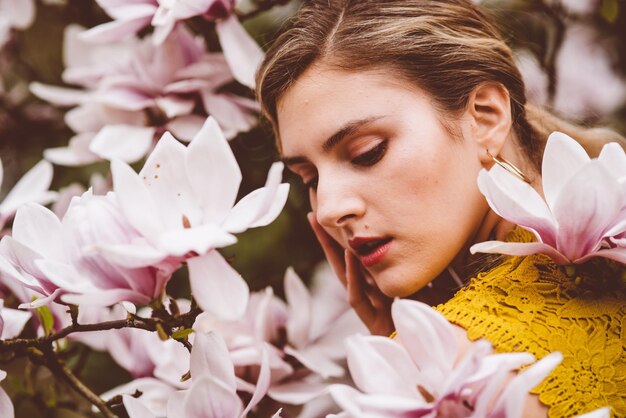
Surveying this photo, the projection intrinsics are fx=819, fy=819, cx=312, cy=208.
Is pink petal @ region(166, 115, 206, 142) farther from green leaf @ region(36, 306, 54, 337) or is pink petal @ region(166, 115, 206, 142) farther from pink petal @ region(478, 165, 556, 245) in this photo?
pink petal @ region(478, 165, 556, 245)

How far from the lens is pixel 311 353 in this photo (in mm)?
1064

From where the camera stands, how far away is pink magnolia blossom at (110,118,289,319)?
25.4 inches

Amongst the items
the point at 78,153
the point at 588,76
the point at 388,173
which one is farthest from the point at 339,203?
the point at 588,76

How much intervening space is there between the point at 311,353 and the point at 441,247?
271 millimetres

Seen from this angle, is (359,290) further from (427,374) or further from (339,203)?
(427,374)

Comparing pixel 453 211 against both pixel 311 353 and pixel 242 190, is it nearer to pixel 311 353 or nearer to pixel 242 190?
pixel 311 353

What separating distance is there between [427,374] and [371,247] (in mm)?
299

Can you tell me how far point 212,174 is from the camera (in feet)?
2.28

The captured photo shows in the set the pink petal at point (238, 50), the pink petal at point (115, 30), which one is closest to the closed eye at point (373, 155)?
the pink petal at point (238, 50)

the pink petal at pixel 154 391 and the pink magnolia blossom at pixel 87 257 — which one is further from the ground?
the pink magnolia blossom at pixel 87 257

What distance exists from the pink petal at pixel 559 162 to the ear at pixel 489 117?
0.23 meters

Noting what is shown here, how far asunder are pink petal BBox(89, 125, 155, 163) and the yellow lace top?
469 mm

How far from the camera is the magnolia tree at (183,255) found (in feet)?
2.02

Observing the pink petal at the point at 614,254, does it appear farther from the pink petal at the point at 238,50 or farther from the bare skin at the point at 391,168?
the pink petal at the point at 238,50
